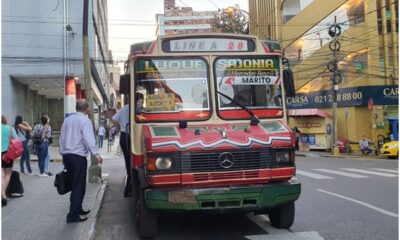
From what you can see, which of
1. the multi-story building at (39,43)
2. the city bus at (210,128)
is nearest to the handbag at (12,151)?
the city bus at (210,128)

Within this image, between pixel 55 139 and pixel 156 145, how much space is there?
29.1 metres

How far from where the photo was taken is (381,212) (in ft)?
27.0

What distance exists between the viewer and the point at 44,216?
746 cm

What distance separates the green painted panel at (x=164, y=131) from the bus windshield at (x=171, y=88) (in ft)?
1.12

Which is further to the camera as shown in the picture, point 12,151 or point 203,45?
point 12,151

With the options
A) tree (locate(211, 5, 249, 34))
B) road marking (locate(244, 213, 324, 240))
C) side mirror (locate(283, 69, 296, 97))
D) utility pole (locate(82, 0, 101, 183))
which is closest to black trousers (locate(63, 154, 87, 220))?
road marking (locate(244, 213, 324, 240))

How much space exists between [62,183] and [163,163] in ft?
6.78

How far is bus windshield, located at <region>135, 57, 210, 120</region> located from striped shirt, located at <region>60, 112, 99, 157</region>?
833 mm

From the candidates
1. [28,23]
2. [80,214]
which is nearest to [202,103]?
[80,214]

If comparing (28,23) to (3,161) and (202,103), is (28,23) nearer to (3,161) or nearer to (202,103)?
(3,161)

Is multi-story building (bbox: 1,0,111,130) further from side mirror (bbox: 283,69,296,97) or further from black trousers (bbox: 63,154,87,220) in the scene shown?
side mirror (bbox: 283,69,296,97)

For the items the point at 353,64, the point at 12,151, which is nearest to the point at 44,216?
the point at 12,151

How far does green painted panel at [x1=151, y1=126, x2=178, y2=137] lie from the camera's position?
6.24 metres

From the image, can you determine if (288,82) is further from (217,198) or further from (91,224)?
(91,224)
